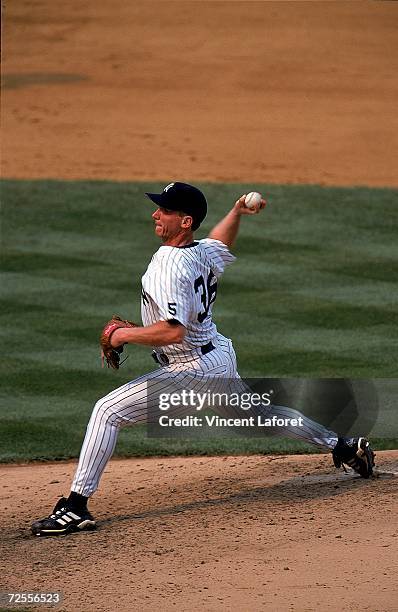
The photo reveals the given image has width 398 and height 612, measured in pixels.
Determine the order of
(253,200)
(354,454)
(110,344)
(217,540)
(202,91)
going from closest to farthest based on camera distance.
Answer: (217,540) < (110,344) < (253,200) < (354,454) < (202,91)

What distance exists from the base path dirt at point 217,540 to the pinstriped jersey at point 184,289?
878mm

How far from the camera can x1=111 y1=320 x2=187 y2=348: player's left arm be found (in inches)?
232

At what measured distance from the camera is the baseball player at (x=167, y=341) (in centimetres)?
597

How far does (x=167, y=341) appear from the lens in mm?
5934

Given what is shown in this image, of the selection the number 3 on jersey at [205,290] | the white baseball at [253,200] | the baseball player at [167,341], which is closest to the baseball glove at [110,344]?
the baseball player at [167,341]

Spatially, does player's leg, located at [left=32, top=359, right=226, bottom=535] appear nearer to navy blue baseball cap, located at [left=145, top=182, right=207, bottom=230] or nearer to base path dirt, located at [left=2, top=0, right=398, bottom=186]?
navy blue baseball cap, located at [left=145, top=182, right=207, bottom=230]

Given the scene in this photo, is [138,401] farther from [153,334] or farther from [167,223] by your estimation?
[167,223]

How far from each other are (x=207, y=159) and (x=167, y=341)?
10578mm

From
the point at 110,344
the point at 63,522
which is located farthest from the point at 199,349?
the point at 63,522

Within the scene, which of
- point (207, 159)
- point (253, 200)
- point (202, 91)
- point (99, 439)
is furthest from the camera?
point (202, 91)

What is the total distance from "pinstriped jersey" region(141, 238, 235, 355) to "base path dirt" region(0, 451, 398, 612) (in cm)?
88

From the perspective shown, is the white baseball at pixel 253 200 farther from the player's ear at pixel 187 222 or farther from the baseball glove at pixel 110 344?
the baseball glove at pixel 110 344

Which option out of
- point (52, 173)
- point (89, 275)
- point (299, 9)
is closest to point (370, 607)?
point (89, 275)

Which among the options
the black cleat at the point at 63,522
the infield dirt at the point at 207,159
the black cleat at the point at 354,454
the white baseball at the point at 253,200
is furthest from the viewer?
the black cleat at the point at 354,454
